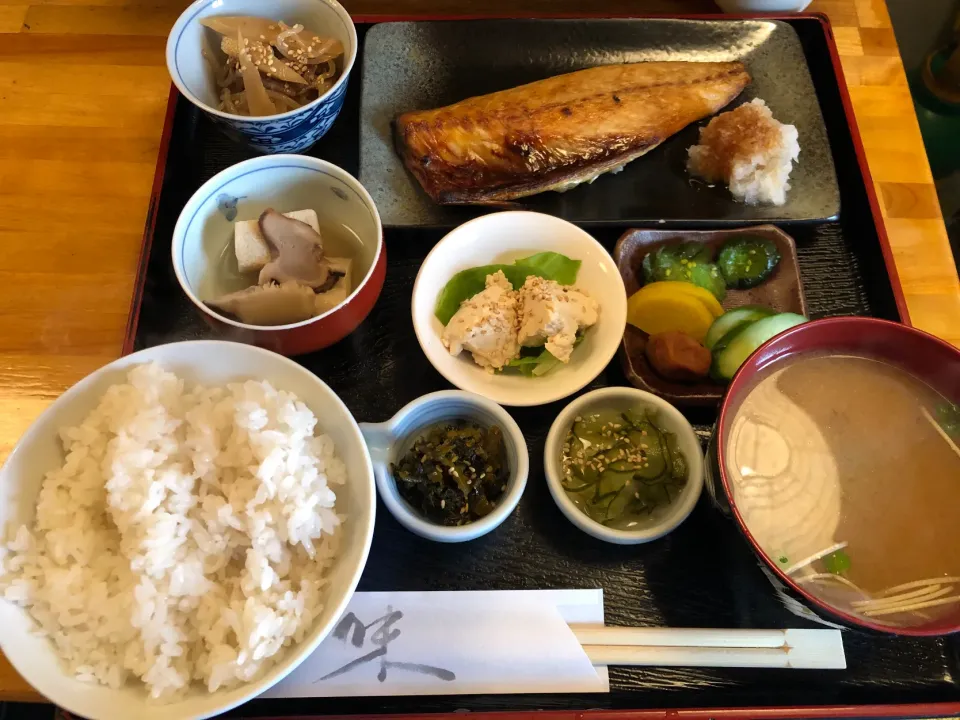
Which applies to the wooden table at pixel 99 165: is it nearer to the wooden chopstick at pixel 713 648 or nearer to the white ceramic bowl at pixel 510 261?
the white ceramic bowl at pixel 510 261

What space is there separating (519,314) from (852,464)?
2.62 feet

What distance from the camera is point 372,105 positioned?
6.48ft

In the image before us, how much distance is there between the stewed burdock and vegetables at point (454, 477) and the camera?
141 cm

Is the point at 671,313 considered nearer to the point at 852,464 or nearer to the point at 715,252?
the point at 715,252

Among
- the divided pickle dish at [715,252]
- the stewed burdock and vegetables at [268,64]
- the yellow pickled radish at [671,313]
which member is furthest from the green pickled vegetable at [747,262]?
the stewed burdock and vegetables at [268,64]

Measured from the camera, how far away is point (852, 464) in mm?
1329

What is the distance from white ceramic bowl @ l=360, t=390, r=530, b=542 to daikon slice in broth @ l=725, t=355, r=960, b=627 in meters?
0.44

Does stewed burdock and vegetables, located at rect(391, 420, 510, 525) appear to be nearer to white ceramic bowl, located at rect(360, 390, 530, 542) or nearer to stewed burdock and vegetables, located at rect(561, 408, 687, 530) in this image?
white ceramic bowl, located at rect(360, 390, 530, 542)

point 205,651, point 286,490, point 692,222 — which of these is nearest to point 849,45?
point 692,222

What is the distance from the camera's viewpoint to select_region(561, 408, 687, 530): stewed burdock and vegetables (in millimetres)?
1445

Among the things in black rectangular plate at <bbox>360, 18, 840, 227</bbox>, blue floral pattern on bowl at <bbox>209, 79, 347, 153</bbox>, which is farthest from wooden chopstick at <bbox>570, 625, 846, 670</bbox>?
blue floral pattern on bowl at <bbox>209, 79, 347, 153</bbox>

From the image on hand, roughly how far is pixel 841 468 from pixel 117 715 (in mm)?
1414

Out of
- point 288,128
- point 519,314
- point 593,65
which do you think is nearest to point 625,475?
point 519,314

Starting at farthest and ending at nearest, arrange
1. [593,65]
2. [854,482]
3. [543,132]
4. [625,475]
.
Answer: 1. [593,65]
2. [543,132]
3. [625,475]
4. [854,482]
